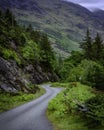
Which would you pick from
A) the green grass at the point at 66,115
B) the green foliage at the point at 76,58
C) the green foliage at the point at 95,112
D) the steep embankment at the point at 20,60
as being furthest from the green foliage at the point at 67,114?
the green foliage at the point at 76,58

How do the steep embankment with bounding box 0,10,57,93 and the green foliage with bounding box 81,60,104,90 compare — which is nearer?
the steep embankment with bounding box 0,10,57,93

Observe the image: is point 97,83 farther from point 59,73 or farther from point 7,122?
point 59,73

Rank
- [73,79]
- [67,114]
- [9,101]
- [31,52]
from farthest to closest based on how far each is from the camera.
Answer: [31,52], [73,79], [9,101], [67,114]

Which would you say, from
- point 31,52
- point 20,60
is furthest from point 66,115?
point 31,52

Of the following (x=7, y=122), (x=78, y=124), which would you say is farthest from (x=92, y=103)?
(x=7, y=122)

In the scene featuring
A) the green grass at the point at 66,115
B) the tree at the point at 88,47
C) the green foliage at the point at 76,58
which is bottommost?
the green grass at the point at 66,115

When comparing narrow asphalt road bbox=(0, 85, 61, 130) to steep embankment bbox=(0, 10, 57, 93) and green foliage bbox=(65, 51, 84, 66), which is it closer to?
steep embankment bbox=(0, 10, 57, 93)

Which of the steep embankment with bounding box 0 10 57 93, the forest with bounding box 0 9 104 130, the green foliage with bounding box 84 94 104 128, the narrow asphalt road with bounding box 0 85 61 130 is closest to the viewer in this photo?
the green foliage with bounding box 84 94 104 128

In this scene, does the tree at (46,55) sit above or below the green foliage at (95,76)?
above

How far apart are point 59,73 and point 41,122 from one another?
8958cm

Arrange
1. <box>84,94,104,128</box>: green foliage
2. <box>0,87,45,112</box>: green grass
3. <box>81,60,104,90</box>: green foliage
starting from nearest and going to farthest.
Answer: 1. <box>84,94,104,128</box>: green foliage
2. <box>0,87,45,112</box>: green grass
3. <box>81,60,104,90</box>: green foliage

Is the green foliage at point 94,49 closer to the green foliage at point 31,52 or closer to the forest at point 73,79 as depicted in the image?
the forest at point 73,79

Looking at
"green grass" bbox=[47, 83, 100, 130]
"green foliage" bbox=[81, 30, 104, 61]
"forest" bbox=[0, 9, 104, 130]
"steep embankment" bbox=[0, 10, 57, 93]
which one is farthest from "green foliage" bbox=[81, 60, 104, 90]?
"green foliage" bbox=[81, 30, 104, 61]

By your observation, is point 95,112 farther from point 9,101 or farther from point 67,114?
point 9,101
